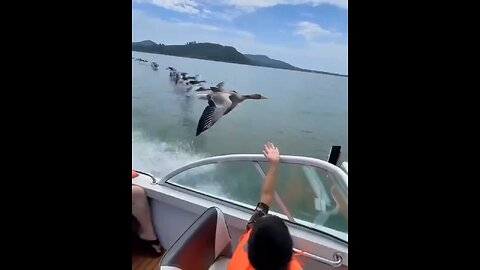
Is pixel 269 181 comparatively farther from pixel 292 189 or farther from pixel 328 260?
pixel 328 260

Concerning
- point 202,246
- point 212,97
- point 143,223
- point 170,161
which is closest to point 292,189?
point 202,246

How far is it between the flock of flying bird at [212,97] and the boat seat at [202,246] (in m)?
0.48

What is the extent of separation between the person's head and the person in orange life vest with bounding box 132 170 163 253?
1.00 m

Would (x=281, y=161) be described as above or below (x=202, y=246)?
above

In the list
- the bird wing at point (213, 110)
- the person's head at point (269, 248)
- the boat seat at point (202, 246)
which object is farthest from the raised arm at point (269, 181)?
the person's head at point (269, 248)

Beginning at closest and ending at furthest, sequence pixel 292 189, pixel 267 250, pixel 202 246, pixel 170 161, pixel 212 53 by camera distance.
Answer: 1. pixel 267 250
2. pixel 202 246
3. pixel 292 189
4. pixel 212 53
5. pixel 170 161

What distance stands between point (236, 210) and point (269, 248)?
63 centimetres

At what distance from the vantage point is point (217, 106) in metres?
1.89

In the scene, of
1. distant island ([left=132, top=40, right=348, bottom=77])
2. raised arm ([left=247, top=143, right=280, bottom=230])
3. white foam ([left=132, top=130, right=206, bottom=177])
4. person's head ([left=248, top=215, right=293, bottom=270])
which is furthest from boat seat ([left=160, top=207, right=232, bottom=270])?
distant island ([left=132, top=40, right=348, bottom=77])

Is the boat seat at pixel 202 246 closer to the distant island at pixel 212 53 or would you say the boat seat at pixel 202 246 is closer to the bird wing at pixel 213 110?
the bird wing at pixel 213 110

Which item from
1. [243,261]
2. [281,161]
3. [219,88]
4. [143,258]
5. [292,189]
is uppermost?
[219,88]

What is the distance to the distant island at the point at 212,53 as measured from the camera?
1.77 m
